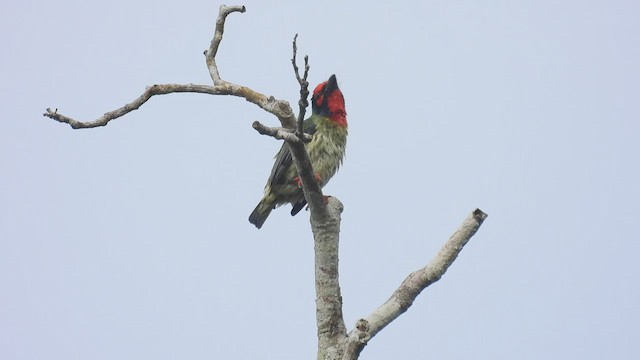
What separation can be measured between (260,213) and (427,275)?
346cm

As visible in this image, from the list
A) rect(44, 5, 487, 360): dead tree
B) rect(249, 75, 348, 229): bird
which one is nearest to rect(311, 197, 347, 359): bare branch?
rect(44, 5, 487, 360): dead tree

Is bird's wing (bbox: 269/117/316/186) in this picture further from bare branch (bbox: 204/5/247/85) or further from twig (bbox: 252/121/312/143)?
twig (bbox: 252/121/312/143)

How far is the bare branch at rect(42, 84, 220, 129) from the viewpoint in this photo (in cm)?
409

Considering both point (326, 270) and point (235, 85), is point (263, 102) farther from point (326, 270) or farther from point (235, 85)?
point (326, 270)

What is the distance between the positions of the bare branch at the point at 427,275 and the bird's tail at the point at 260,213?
10.8 feet

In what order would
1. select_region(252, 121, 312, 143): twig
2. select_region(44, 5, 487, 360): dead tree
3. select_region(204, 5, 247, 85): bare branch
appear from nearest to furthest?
select_region(252, 121, 312, 143): twig < select_region(44, 5, 487, 360): dead tree < select_region(204, 5, 247, 85): bare branch

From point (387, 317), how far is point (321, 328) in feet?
1.02

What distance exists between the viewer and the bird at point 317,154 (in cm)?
674

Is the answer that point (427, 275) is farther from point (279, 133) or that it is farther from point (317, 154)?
point (317, 154)

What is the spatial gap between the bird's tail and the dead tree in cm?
293

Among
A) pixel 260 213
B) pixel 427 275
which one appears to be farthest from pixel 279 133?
pixel 260 213

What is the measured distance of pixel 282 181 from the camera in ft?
22.4

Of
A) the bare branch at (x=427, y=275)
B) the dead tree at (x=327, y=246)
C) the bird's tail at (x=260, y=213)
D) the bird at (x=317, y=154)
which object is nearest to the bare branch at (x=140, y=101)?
the dead tree at (x=327, y=246)

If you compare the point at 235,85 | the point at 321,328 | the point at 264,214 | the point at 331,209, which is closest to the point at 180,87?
the point at 235,85
